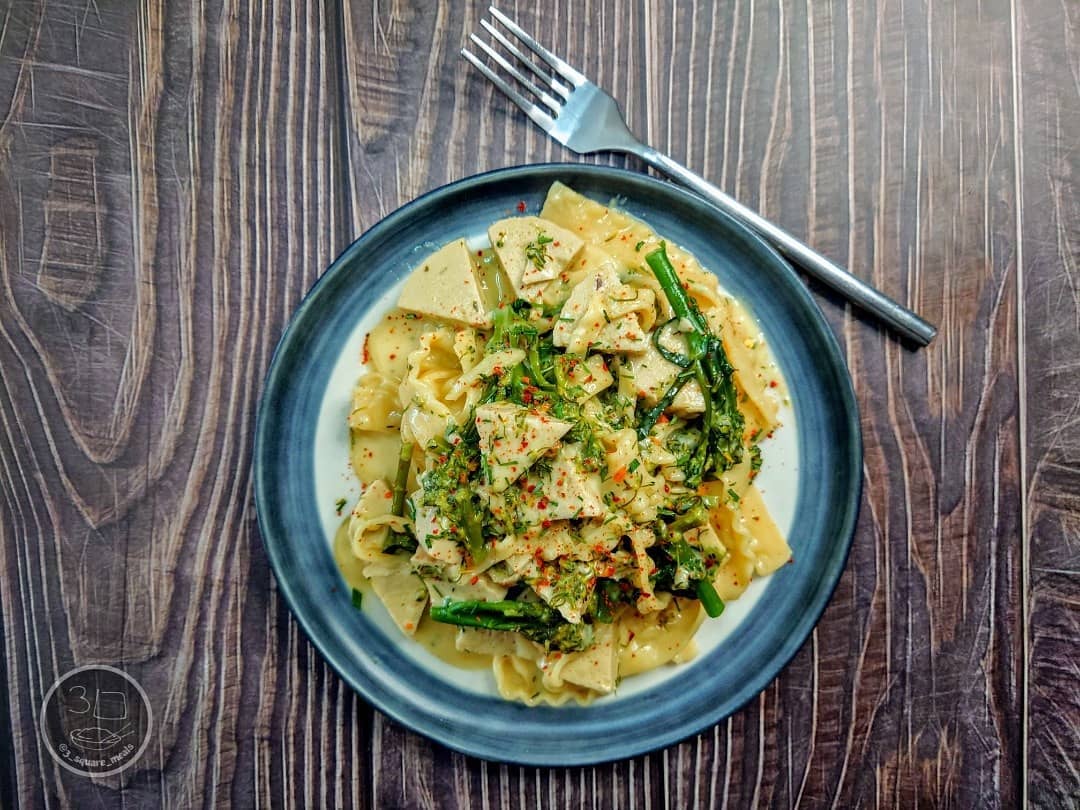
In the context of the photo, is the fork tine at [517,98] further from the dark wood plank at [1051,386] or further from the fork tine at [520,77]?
the dark wood plank at [1051,386]

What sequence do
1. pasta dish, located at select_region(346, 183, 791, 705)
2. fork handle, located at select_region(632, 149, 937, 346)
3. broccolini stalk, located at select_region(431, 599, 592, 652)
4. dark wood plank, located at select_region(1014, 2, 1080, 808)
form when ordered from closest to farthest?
pasta dish, located at select_region(346, 183, 791, 705), broccolini stalk, located at select_region(431, 599, 592, 652), fork handle, located at select_region(632, 149, 937, 346), dark wood plank, located at select_region(1014, 2, 1080, 808)

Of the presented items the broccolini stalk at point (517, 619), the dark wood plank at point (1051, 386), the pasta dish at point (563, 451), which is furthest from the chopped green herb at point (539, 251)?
the dark wood plank at point (1051, 386)

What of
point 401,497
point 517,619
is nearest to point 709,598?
point 517,619

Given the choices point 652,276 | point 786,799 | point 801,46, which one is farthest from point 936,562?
point 801,46

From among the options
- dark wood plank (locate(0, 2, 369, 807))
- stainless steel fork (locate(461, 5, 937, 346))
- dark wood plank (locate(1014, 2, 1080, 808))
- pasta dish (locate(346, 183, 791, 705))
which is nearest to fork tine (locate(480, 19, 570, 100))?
stainless steel fork (locate(461, 5, 937, 346))

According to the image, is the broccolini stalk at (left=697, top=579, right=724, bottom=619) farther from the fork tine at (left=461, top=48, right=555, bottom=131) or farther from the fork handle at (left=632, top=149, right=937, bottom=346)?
the fork tine at (left=461, top=48, right=555, bottom=131)

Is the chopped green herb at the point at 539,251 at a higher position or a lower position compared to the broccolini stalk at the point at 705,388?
higher

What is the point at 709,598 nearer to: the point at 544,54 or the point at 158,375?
the point at 544,54

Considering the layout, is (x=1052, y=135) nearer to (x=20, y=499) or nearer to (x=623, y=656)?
(x=623, y=656)
